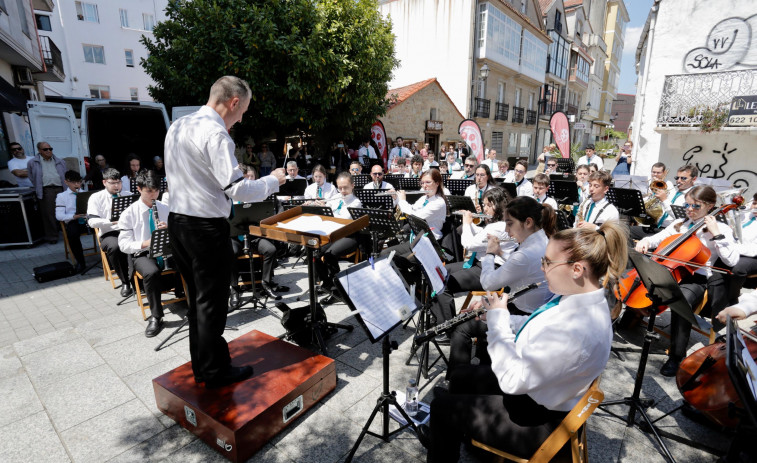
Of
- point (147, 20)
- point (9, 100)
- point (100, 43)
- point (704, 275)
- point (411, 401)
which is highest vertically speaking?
point (147, 20)

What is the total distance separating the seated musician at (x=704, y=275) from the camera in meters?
3.80

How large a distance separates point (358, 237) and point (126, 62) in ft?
97.4

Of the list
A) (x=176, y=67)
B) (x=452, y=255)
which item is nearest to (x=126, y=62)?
(x=176, y=67)

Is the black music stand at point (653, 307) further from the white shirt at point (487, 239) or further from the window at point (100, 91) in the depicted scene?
the window at point (100, 91)

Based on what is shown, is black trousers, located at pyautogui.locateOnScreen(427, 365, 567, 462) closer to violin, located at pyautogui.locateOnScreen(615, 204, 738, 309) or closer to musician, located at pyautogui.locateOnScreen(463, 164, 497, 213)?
violin, located at pyautogui.locateOnScreen(615, 204, 738, 309)

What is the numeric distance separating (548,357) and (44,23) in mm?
33422

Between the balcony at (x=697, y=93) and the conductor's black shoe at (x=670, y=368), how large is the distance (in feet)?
31.7

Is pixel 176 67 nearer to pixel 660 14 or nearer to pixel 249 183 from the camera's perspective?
pixel 249 183

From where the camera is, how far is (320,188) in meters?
7.49

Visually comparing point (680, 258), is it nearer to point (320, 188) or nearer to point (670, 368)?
point (670, 368)

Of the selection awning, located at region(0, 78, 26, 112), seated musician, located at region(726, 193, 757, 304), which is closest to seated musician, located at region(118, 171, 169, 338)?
seated musician, located at region(726, 193, 757, 304)

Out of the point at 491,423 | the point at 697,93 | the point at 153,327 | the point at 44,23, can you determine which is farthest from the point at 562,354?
the point at 44,23

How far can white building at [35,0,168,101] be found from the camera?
24531 mm

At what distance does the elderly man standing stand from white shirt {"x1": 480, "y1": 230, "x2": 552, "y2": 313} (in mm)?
9863
